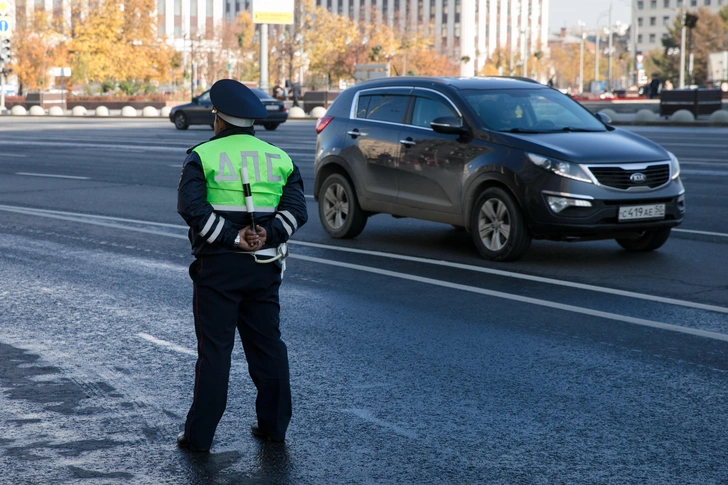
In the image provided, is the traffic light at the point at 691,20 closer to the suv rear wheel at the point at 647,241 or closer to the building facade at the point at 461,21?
the suv rear wheel at the point at 647,241

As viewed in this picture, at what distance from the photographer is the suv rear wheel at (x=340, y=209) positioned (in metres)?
11.2

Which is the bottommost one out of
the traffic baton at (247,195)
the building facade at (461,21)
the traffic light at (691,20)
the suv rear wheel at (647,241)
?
the suv rear wheel at (647,241)

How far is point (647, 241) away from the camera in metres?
10.4

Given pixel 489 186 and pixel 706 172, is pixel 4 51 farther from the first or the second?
pixel 489 186

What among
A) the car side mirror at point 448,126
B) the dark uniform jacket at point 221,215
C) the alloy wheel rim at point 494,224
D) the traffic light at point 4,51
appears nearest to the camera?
the dark uniform jacket at point 221,215

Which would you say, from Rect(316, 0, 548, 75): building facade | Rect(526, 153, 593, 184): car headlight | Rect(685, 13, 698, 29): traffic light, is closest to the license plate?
Rect(526, 153, 593, 184): car headlight

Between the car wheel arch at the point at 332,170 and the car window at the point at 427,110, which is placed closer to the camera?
the car window at the point at 427,110

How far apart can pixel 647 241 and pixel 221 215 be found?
6.79 metres

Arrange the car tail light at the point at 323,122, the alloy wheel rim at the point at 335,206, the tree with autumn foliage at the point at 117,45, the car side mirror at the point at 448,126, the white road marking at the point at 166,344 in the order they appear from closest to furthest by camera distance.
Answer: the white road marking at the point at 166,344 → the car side mirror at the point at 448,126 → the alloy wheel rim at the point at 335,206 → the car tail light at the point at 323,122 → the tree with autumn foliage at the point at 117,45

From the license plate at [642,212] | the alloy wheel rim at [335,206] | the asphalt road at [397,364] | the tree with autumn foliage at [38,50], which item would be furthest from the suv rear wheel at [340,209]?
the tree with autumn foliage at [38,50]

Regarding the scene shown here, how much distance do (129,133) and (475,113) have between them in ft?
90.9

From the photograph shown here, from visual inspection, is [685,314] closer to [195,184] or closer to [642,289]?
[642,289]

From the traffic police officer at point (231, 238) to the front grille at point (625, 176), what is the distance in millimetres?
5377

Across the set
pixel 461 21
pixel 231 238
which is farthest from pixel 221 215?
pixel 461 21
